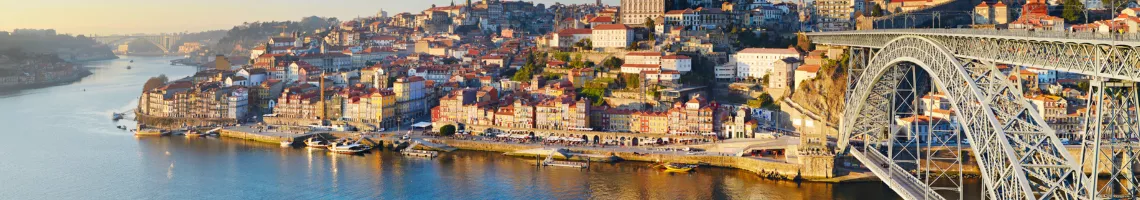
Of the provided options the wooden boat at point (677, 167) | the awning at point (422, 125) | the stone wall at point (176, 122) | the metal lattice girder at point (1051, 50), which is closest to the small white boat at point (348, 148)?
the awning at point (422, 125)

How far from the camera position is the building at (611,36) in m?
28.1

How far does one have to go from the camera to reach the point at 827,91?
2152 cm

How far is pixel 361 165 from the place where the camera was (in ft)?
63.8

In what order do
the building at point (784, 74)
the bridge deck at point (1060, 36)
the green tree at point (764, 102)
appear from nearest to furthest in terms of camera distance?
the bridge deck at point (1060, 36), the green tree at point (764, 102), the building at point (784, 74)

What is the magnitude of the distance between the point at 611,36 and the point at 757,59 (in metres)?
4.47

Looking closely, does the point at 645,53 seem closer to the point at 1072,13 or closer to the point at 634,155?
the point at 634,155

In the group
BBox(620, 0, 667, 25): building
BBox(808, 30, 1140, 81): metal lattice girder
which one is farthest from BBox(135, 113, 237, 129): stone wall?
BBox(808, 30, 1140, 81): metal lattice girder

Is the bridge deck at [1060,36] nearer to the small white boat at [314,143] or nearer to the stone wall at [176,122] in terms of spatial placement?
the small white boat at [314,143]

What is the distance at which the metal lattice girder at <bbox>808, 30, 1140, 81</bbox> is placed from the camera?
24.0ft

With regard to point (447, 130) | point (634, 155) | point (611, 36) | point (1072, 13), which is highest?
point (1072, 13)

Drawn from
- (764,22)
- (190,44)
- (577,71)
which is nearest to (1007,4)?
(764,22)

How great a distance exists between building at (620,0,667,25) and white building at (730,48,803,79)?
5.53 m

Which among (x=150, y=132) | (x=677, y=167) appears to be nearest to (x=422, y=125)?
(x=150, y=132)

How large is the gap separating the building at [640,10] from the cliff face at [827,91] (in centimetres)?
939
